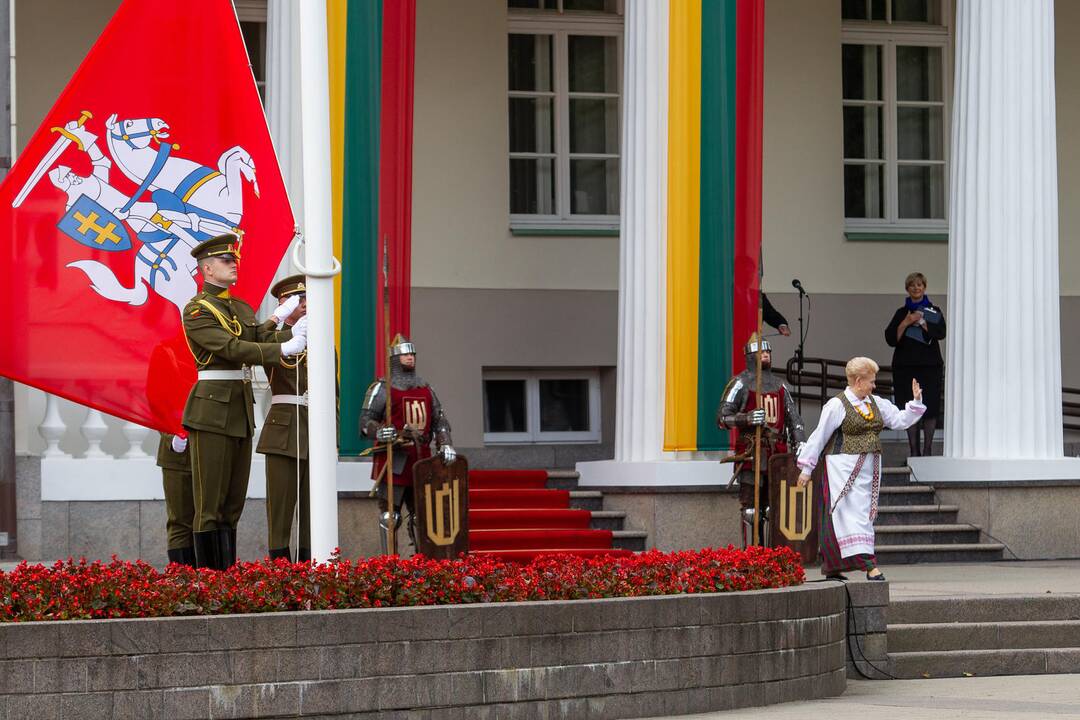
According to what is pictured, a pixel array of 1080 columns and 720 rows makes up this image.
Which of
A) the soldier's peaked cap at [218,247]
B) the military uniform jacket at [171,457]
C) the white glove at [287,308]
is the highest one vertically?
the soldier's peaked cap at [218,247]

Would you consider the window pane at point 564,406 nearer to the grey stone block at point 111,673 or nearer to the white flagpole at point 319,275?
the white flagpole at point 319,275

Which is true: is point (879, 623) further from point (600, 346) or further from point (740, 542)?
point (600, 346)

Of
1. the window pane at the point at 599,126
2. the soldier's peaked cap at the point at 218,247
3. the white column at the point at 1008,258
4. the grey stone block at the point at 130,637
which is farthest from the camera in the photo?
the window pane at the point at 599,126

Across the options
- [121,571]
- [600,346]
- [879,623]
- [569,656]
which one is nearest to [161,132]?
[121,571]

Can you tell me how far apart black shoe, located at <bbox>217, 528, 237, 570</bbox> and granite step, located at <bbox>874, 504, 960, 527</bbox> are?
7.76 meters

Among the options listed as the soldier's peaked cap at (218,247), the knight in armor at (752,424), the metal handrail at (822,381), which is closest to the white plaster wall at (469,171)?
the metal handrail at (822,381)

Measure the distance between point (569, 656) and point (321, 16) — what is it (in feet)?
10.1

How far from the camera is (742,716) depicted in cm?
925

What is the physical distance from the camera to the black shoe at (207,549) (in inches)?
425

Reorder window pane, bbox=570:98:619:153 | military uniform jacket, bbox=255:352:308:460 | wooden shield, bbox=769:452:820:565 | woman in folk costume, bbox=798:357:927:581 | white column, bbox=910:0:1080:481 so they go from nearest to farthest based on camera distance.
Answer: military uniform jacket, bbox=255:352:308:460 → woman in folk costume, bbox=798:357:927:581 → wooden shield, bbox=769:452:820:565 → white column, bbox=910:0:1080:481 → window pane, bbox=570:98:619:153

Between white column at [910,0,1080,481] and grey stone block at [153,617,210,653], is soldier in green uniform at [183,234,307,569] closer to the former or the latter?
grey stone block at [153,617,210,653]

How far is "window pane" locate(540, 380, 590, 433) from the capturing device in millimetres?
20484

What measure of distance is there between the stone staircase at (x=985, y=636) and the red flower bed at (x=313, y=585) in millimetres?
2519

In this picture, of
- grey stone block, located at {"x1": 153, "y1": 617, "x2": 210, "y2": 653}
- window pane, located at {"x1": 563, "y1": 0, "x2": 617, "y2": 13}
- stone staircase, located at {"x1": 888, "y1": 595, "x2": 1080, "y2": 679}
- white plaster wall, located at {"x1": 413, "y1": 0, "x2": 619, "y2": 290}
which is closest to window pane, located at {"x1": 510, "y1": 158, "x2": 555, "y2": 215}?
white plaster wall, located at {"x1": 413, "y1": 0, "x2": 619, "y2": 290}
